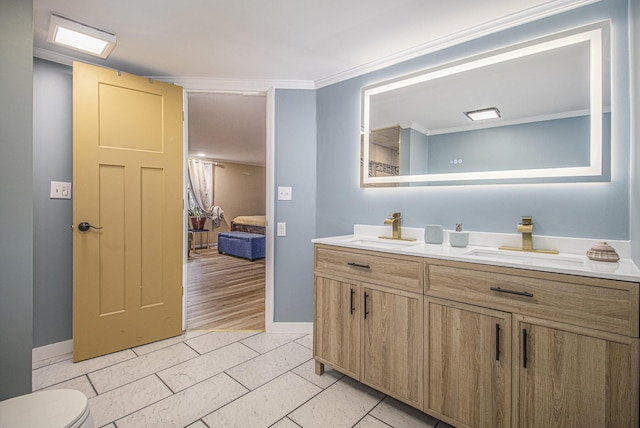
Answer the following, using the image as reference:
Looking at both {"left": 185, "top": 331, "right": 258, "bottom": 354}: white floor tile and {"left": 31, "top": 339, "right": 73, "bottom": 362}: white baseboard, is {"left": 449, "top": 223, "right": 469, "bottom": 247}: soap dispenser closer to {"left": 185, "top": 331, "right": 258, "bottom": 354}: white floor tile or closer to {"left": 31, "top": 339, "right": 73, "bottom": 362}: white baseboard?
{"left": 185, "top": 331, "right": 258, "bottom": 354}: white floor tile

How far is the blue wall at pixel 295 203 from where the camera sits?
2754 millimetres

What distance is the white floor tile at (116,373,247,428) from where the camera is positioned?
62.1 inches

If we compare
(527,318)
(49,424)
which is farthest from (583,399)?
(49,424)

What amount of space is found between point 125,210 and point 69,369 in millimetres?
1148

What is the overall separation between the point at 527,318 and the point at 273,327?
2.05m

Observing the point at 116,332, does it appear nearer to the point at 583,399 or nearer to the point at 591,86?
the point at 583,399

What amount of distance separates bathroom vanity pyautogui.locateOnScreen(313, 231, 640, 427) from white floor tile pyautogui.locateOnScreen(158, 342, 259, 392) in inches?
30.6

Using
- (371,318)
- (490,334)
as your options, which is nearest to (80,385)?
(371,318)

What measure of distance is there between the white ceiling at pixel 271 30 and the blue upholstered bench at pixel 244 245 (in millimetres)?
3724

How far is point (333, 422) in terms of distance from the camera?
1606 millimetres

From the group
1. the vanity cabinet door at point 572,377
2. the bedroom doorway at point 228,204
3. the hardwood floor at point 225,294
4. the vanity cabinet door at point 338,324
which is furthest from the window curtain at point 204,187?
the vanity cabinet door at point 572,377

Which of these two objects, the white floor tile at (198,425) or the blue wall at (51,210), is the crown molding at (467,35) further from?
the white floor tile at (198,425)

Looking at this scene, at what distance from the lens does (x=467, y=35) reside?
1.90m

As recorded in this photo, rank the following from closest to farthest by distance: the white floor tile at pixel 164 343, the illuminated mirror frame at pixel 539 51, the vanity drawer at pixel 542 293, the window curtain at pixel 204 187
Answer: the vanity drawer at pixel 542 293
the illuminated mirror frame at pixel 539 51
the white floor tile at pixel 164 343
the window curtain at pixel 204 187
